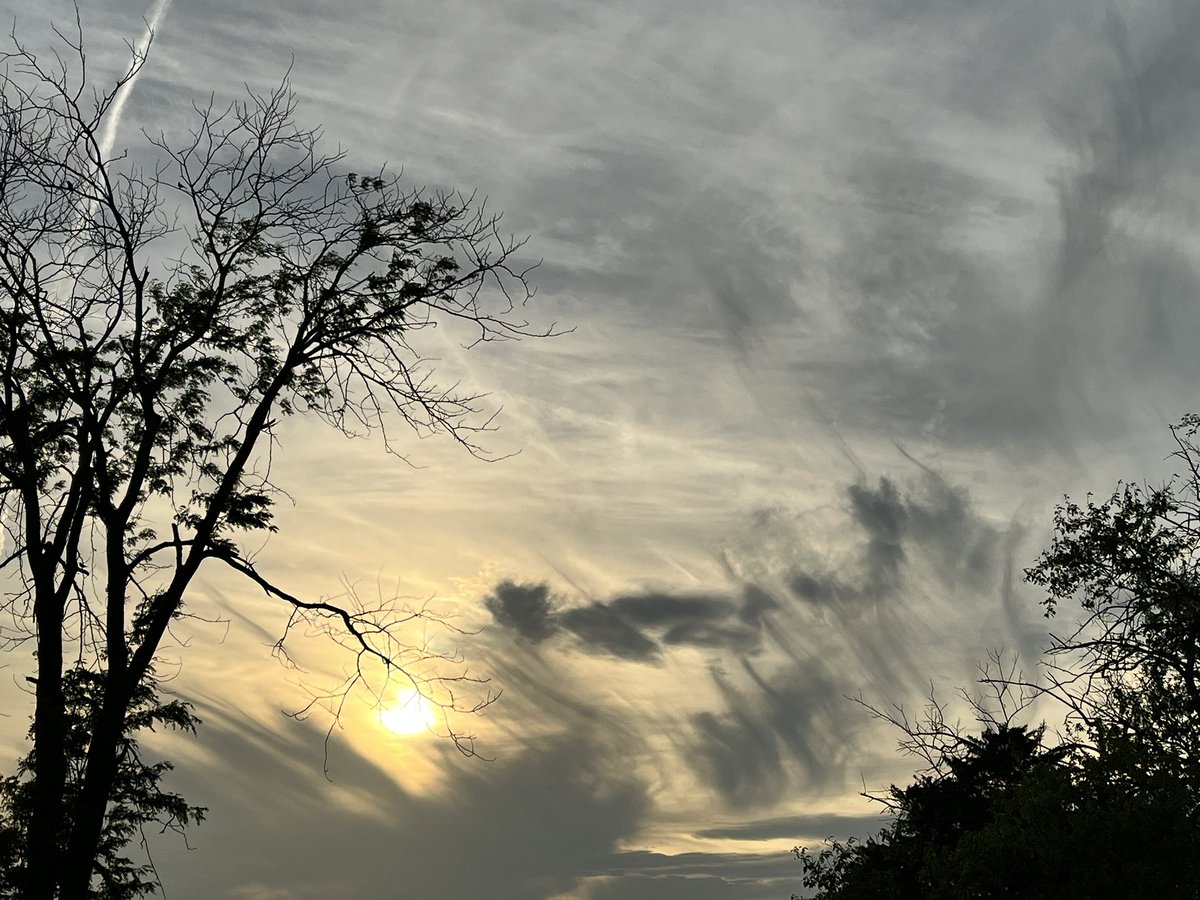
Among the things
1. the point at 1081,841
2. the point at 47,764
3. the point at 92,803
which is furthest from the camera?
the point at 1081,841

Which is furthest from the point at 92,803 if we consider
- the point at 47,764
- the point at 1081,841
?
the point at 1081,841

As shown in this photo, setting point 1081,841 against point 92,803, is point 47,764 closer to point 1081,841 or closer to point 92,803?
point 92,803

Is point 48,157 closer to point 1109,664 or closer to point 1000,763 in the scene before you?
point 1109,664

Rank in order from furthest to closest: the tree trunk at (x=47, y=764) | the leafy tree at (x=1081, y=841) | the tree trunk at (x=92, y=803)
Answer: the leafy tree at (x=1081, y=841) < the tree trunk at (x=47, y=764) < the tree trunk at (x=92, y=803)

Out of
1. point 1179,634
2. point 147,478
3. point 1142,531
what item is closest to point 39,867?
point 147,478

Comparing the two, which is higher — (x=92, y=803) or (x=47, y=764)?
(x=47, y=764)

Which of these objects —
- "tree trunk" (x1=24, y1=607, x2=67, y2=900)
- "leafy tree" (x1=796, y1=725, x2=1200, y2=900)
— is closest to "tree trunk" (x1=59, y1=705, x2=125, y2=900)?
"tree trunk" (x1=24, y1=607, x2=67, y2=900)

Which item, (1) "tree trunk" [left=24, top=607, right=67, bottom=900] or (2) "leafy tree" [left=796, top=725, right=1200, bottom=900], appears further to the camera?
(2) "leafy tree" [left=796, top=725, right=1200, bottom=900]

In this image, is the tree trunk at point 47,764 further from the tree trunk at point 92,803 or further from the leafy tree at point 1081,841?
the leafy tree at point 1081,841

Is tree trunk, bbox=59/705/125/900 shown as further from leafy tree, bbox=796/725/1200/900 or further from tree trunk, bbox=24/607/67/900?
leafy tree, bbox=796/725/1200/900

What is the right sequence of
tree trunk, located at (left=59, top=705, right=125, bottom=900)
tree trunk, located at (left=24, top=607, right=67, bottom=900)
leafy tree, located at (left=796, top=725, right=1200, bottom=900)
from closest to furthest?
tree trunk, located at (left=59, top=705, right=125, bottom=900) < tree trunk, located at (left=24, top=607, right=67, bottom=900) < leafy tree, located at (left=796, top=725, right=1200, bottom=900)

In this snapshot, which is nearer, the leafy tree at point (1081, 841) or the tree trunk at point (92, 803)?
the tree trunk at point (92, 803)

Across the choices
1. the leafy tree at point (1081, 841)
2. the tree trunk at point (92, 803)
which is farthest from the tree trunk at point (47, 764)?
the leafy tree at point (1081, 841)

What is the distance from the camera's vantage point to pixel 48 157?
16.6 metres
